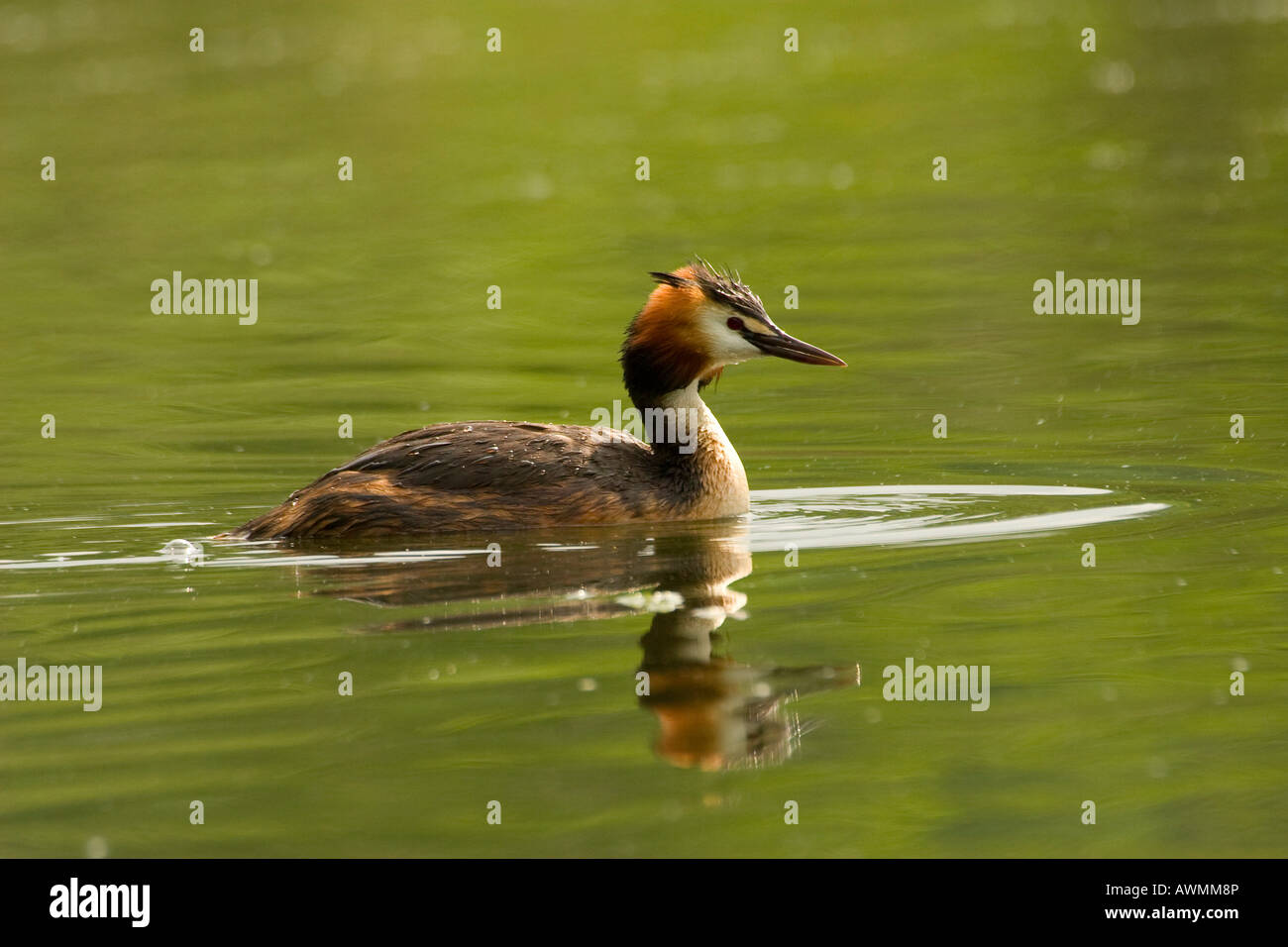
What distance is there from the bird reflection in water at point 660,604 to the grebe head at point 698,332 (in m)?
1.07

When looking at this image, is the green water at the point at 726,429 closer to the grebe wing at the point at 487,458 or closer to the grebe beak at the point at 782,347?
the grebe wing at the point at 487,458

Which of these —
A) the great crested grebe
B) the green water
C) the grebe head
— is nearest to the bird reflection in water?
the green water

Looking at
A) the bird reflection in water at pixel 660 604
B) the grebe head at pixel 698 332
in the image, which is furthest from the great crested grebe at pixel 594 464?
the bird reflection in water at pixel 660 604

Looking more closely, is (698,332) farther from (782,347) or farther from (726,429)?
(726,429)

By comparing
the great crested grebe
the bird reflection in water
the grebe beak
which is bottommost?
the bird reflection in water

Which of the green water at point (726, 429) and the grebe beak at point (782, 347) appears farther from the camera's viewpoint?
the grebe beak at point (782, 347)

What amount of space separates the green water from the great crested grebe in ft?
0.95

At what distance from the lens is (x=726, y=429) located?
52.4 ft

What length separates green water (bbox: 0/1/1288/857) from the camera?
7887mm

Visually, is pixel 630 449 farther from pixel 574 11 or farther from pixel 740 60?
pixel 574 11

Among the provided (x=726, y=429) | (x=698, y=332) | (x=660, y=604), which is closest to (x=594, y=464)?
(x=698, y=332)

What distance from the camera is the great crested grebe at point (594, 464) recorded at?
12.4 m

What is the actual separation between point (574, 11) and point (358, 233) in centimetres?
1740

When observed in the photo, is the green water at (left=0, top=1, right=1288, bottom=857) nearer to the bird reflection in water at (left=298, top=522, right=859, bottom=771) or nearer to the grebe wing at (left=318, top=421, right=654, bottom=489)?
the bird reflection in water at (left=298, top=522, right=859, bottom=771)
